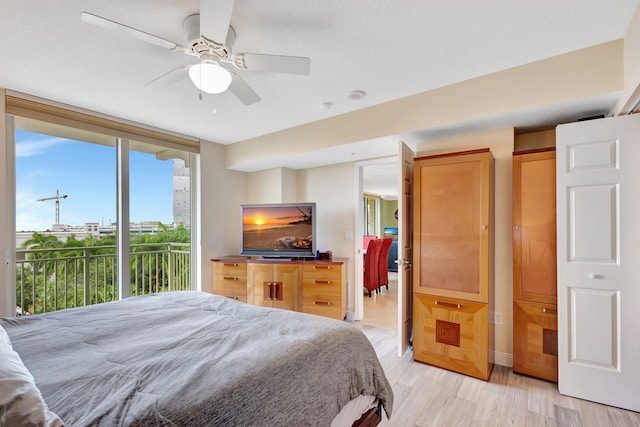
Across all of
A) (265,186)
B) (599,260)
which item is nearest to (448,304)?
(599,260)

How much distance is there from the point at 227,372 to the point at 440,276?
2.09 metres

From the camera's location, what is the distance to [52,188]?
3.01 meters

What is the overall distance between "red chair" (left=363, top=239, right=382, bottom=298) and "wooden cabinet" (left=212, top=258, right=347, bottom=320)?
3.76 feet

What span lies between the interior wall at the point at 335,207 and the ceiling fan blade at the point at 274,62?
7.75ft

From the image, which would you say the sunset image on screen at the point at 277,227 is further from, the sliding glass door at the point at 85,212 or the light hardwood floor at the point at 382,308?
the light hardwood floor at the point at 382,308

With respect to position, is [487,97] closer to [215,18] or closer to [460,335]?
[460,335]

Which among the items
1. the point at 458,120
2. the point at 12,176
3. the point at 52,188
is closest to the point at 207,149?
the point at 52,188

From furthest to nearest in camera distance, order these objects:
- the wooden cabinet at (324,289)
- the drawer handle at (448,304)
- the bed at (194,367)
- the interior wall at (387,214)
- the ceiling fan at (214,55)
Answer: the interior wall at (387,214) < the wooden cabinet at (324,289) < the drawer handle at (448,304) < the ceiling fan at (214,55) < the bed at (194,367)

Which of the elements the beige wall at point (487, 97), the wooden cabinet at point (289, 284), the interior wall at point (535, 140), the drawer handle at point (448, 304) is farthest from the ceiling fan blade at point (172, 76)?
the interior wall at point (535, 140)

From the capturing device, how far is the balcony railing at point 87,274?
306cm

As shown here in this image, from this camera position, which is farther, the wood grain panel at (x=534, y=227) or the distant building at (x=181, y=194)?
the distant building at (x=181, y=194)

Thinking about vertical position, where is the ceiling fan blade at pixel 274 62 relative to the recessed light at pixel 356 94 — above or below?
below

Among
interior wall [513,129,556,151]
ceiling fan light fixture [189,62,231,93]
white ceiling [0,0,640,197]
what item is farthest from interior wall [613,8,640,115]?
ceiling fan light fixture [189,62,231,93]

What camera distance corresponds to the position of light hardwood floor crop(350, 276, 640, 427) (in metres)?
1.88
